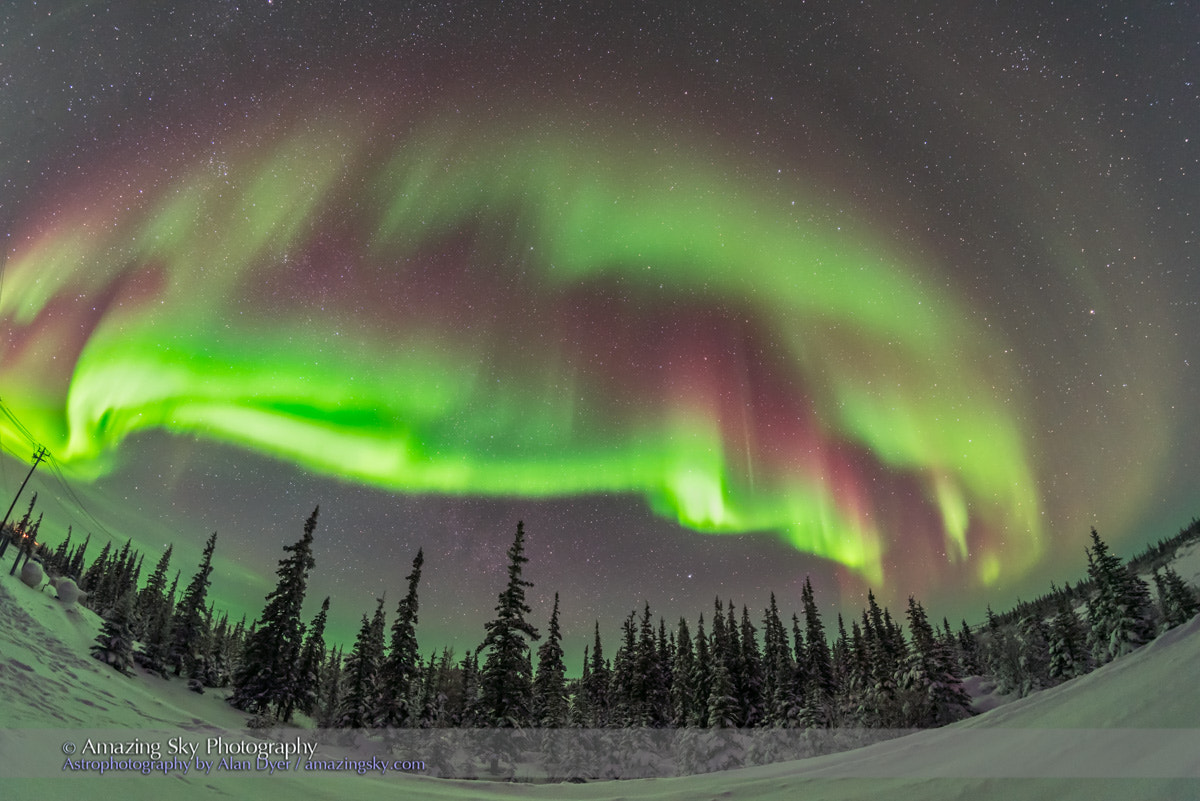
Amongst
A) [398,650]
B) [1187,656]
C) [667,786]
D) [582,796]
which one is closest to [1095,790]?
[1187,656]

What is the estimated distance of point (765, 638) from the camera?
73.1 meters

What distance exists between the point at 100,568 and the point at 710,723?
118613 mm

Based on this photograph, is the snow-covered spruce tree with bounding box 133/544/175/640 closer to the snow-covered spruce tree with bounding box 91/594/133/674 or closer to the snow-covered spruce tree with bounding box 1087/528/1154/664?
the snow-covered spruce tree with bounding box 91/594/133/674

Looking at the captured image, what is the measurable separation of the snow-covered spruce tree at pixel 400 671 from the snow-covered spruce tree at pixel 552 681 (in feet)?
33.4

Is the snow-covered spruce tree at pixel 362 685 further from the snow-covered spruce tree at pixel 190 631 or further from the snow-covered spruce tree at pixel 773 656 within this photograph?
the snow-covered spruce tree at pixel 773 656

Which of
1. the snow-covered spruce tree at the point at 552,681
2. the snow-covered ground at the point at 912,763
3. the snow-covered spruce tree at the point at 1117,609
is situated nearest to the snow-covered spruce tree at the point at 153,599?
the snow-covered spruce tree at the point at 552,681

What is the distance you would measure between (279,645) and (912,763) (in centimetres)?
4582

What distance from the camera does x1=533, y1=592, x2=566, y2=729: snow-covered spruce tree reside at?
1609 inches

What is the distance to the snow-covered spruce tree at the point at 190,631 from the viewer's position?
55812 mm

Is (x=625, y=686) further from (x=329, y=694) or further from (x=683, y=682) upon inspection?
(x=329, y=694)

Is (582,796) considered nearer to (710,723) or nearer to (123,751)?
(123,751)

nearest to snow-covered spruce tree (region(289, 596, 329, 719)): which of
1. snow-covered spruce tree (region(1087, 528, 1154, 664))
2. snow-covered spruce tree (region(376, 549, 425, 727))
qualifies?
snow-covered spruce tree (region(376, 549, 425, 727))

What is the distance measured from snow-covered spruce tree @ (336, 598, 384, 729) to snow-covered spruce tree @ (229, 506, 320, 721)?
13.8 feet

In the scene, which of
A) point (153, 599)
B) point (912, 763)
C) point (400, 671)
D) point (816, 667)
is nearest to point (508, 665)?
point (400, 671)
